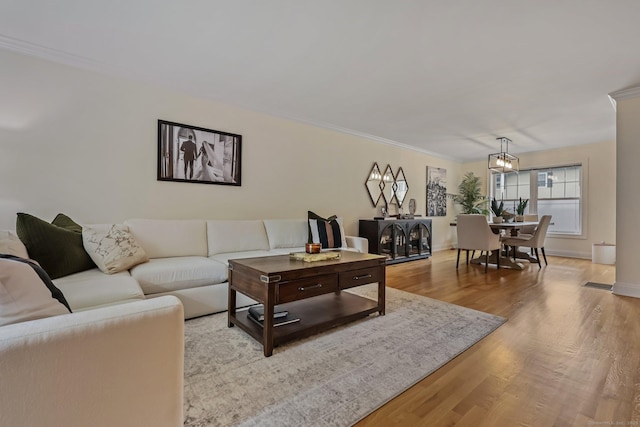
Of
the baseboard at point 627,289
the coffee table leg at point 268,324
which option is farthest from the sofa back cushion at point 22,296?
the baseboard at point 627,289

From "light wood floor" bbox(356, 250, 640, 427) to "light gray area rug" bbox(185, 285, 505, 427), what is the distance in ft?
0.38

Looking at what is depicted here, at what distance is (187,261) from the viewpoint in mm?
2582

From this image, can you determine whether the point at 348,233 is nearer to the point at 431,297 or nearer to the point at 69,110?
the point at 431,297

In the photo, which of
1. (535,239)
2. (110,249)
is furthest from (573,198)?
(110,249)

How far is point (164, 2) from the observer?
1.94 metres

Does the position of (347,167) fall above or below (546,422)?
above

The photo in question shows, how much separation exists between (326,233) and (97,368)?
3028 millimetres

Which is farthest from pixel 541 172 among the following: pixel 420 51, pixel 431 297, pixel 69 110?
pixel 69 110

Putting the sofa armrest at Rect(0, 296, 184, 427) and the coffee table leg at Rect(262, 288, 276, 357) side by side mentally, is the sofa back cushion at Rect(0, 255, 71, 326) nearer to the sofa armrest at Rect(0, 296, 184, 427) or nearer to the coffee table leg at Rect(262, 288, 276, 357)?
the sofa armrest at Rect(0, 296, 184, 427)

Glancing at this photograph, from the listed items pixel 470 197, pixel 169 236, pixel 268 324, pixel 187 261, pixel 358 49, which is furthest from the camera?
pixel 470 197

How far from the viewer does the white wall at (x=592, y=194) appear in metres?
5.39

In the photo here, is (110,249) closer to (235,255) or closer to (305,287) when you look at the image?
(235,255)

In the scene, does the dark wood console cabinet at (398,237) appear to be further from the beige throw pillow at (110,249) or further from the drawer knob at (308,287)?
the beige throw pillow at (110,249)

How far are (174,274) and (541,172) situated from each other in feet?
24.0
